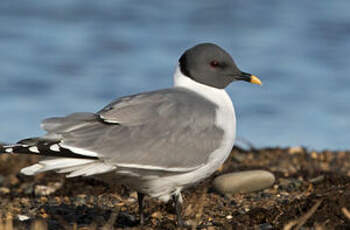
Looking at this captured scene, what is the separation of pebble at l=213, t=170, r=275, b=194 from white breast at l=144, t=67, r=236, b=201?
159 cm

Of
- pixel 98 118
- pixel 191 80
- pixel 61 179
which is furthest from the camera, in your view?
pixel 61 179

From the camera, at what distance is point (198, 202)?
550 cm

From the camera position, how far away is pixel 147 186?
555 cm

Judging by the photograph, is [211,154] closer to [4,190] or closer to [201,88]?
[201,88]

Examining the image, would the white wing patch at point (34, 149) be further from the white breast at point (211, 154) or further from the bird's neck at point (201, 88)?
the bird's neck at point (201, 88)

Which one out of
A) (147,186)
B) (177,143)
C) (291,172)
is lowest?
(291,172)

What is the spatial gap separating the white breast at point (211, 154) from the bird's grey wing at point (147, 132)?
7 cm

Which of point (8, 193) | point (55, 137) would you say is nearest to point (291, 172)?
point (8, 193)

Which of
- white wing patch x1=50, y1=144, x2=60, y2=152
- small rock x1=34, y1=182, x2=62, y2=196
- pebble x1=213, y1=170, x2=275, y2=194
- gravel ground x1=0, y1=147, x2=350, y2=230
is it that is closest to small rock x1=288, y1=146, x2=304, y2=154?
gravel ground x1=0, y1=147, x2=350, y2=230

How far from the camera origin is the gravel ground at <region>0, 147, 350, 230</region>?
19.3ft

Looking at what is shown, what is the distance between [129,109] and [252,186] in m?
2.43

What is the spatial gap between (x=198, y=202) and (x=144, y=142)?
2.13 ft

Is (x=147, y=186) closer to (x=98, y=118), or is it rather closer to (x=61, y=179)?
(x=98, y=118)

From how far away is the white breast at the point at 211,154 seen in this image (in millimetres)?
5531
